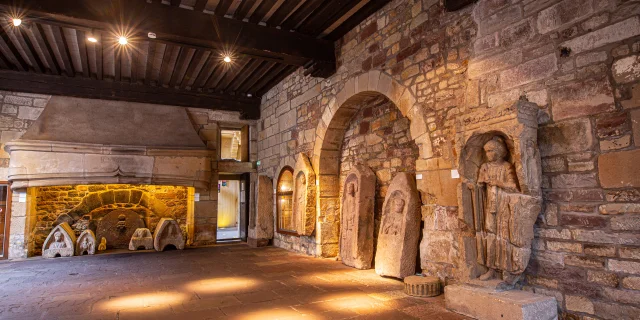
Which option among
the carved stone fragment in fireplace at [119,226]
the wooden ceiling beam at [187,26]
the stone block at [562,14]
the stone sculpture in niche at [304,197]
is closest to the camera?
the stone block at [562,14]

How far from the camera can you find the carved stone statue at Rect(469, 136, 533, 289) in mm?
2672

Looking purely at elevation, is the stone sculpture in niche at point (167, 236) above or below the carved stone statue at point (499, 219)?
below

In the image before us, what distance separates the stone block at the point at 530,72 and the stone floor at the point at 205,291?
6.13 feet

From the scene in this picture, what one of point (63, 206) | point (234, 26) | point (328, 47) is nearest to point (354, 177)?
point (328, 47)

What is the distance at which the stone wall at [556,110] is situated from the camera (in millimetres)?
2326

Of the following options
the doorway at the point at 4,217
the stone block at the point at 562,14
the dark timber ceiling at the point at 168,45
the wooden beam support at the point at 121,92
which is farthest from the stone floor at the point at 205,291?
the wooden beam support at the point at 121,92

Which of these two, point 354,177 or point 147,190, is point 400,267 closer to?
point 354,177

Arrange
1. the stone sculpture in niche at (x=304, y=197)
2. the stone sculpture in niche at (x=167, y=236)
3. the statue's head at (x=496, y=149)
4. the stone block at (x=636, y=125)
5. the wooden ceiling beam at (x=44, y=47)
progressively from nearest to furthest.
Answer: the stone block at (x=636, y=125)
the statue's head at (x=496, y=149)
the wooden ceiling beam at (x=44, y=47)
the stone sculpture in niche at (x=304, y=197)
the stone sculpture in niche at (x=167, y=236)

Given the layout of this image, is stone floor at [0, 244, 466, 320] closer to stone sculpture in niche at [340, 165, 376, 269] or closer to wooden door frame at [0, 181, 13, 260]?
stone sculpture in niche at [340, 165, 376, 269]

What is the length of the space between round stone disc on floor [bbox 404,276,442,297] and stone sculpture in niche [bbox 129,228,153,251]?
5286 millimetres

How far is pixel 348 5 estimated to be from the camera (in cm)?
437

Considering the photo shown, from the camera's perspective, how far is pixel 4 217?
6285 millimetres

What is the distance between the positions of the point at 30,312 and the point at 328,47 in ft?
14.4

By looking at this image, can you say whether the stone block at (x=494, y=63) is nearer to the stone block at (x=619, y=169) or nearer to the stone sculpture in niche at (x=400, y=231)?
the stone block at (x=619, y=169)
